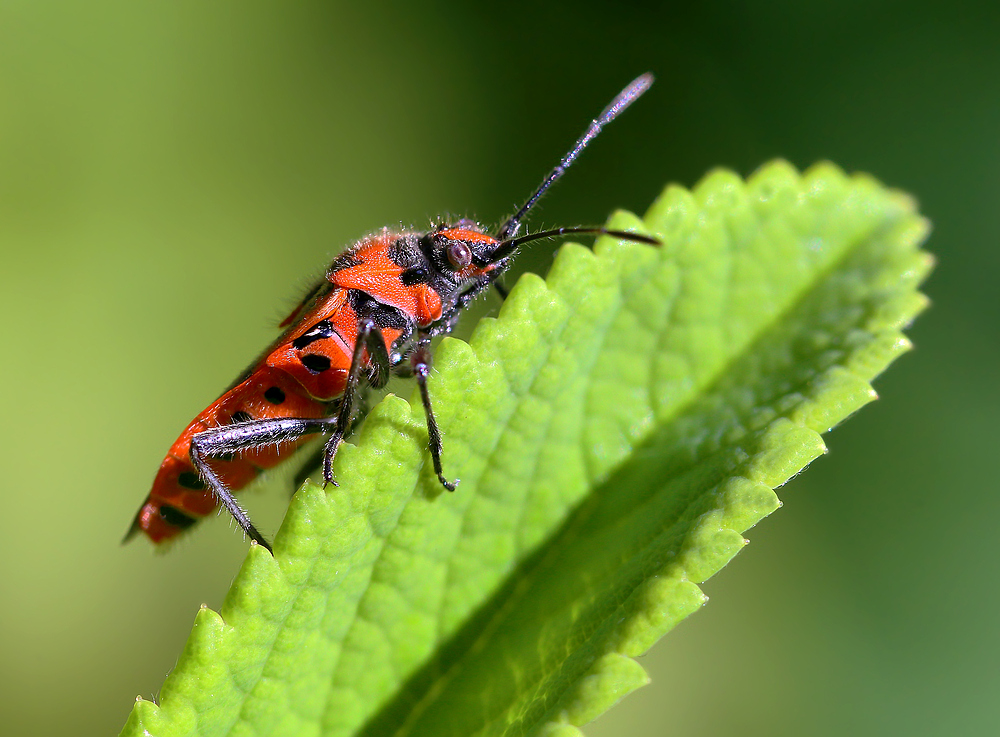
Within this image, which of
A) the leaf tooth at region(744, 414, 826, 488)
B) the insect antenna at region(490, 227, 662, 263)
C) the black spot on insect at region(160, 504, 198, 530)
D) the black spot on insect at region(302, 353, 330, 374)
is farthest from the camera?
the black spot on insect at region(160, 504, 198, 530)

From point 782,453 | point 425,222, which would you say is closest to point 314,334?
point 782,453

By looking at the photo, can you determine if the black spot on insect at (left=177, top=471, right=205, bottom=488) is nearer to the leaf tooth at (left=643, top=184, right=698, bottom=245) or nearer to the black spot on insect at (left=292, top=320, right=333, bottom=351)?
the black spot on insect at (left=292, top=320, right=333, bottom=351)

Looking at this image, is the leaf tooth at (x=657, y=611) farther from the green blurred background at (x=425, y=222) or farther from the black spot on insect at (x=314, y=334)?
the green blurred background at (x=425, y=222)

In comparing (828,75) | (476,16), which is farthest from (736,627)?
(476,16)

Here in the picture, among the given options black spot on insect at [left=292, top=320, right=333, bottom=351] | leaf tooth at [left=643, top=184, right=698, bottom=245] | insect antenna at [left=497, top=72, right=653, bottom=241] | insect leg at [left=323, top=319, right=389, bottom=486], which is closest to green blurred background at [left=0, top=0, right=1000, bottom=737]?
insect antenna at [left=497, top=72, right=653, bottom=241]

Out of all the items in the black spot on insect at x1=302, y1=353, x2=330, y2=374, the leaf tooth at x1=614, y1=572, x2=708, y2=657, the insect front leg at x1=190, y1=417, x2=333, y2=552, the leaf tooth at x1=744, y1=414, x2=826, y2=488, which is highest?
the leaf tooth at x1=744, y1=414, x2=826, y2=488

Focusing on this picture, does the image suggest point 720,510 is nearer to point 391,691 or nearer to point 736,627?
point 391,691

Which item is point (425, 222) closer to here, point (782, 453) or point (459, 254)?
point (459, 254)
